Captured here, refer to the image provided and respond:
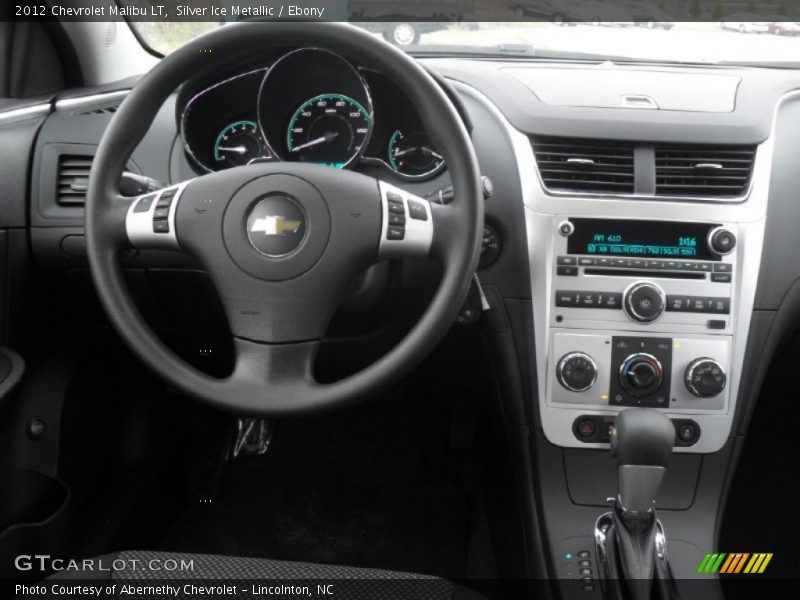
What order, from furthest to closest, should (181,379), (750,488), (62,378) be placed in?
1. (750,488)
2. (62,378)
3. (181,379)

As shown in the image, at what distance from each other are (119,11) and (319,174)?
0.95 m

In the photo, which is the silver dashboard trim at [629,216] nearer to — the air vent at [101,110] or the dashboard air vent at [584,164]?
the dashboard air vent at [584,164]

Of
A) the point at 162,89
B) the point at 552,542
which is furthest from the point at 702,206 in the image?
the point at 162,89

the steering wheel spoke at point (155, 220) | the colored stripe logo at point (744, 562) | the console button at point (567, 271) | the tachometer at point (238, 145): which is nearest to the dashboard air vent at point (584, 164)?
the console button at point (567, 271)

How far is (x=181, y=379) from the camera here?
117 cm

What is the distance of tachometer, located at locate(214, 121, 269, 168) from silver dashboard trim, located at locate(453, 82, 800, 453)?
0.40m

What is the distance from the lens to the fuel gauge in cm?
148

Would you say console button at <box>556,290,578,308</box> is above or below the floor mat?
above

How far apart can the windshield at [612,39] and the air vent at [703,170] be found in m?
0.33

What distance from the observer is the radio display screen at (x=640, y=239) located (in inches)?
59.1

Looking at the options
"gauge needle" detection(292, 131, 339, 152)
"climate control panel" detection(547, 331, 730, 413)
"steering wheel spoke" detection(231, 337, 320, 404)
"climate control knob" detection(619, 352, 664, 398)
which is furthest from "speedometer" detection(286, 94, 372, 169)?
"climate control knob" detection(619, 352, 664, 398)

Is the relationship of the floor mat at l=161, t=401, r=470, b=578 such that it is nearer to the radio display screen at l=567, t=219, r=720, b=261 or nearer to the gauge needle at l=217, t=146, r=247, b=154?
the radio display screen at l=567, t=219, r=720, b=261

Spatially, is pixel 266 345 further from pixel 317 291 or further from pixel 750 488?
pixel 750 488

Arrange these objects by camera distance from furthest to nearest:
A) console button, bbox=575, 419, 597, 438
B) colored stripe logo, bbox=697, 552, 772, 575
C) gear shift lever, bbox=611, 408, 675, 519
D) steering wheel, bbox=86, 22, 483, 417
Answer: colored stripe logo, bbox=697, 552, 772, 575 < console button, bbox=575, 419, 597, 438 < gear shift lever, bbox=611, 408, 675, 519 < steering wheel, bbox=86, 22, 483, 417
